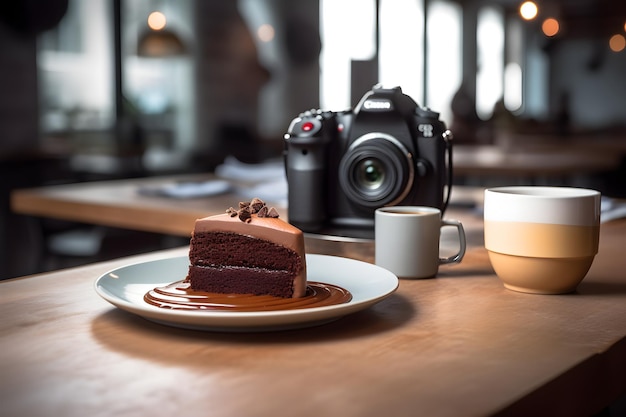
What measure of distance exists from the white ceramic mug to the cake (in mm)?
213

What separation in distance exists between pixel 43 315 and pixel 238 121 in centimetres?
519

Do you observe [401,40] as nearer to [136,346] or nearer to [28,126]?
[28,126]

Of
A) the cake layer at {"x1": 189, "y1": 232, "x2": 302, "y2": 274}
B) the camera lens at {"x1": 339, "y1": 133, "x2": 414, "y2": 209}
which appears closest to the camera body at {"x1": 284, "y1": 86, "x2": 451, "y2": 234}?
the camera lens at {"x1": 339, "y1": 133, "x2": 414, "y2": 209}

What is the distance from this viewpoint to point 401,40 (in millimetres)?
7820

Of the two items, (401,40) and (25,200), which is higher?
(401,40)

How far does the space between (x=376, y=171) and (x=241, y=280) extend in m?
0.52

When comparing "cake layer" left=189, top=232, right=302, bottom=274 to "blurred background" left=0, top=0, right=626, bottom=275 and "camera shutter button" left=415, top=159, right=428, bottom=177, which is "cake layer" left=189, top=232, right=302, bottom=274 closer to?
"camera shutter button" left=415, top=159, right=428, bottom=177

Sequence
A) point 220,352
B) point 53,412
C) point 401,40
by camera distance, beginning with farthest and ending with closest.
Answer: point 401,40
point 220,352
point 53,412

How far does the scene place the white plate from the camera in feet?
2.28

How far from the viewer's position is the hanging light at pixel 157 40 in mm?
4934

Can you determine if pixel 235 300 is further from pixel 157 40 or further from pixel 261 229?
pixel 157 40

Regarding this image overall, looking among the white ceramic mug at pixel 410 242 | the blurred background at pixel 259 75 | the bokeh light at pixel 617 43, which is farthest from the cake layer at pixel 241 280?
the bokeh light at pixel 617 43

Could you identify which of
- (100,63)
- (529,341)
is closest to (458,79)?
(100,63)

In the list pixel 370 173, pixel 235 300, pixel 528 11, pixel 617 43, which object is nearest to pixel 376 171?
pixel 370 173
